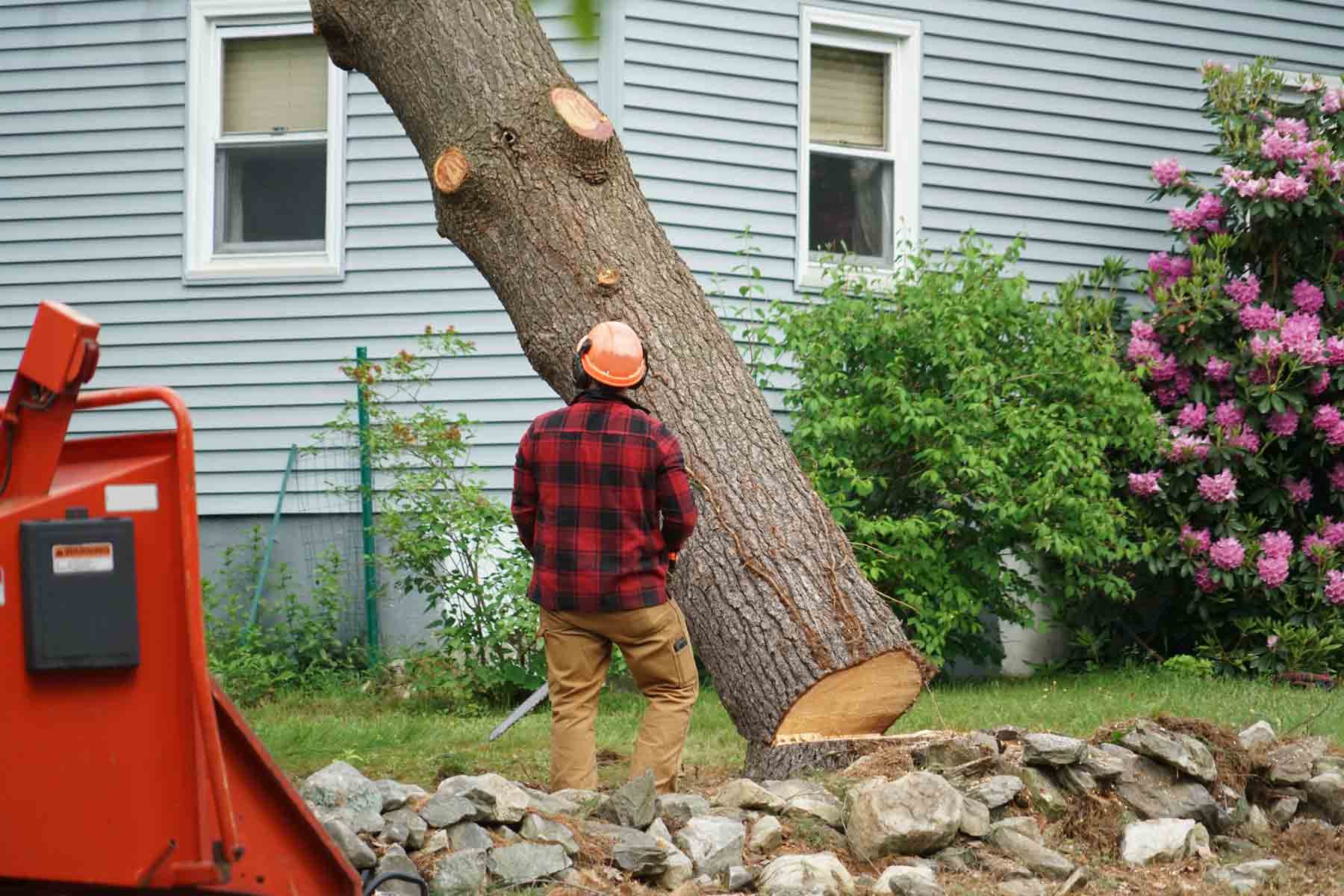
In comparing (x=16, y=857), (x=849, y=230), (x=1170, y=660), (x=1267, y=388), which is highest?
(x=849, y=230)

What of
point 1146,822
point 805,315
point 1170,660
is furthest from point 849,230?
point 1146,822

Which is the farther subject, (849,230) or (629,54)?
(849,230)

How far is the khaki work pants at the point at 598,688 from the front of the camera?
5207mm

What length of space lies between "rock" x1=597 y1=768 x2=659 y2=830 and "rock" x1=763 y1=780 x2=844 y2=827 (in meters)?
0.51

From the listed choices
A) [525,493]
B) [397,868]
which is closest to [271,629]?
[525,493]

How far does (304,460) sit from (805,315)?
340 centimetres

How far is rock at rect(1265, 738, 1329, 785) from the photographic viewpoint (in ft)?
17.5

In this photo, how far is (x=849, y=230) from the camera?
10164 millimetres

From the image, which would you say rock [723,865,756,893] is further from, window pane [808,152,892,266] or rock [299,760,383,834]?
window pane [808,152,892,266]

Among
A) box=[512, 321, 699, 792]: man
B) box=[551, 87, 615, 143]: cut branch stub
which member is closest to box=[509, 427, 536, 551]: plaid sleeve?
box=[512, 321, 699, 792]: man

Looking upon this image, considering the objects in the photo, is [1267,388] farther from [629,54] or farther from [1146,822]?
[1146,822]

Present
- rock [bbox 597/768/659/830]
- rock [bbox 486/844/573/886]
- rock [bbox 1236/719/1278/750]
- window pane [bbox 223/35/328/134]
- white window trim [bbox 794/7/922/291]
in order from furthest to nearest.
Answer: white window trim [bbox 794/7/922/291] < window pane [bbox 223/35/328/134] < rock [bbox 1236/719/1278/750] < rock [bbox 597/768/659/830] < rock [bbox 486/844/573/886]

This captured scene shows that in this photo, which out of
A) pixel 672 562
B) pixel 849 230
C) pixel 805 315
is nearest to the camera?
pixel 672 562

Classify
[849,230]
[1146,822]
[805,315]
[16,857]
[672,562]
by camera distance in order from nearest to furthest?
[16,857]
[1146,822]
[672,562]
[805,315]
[849,230]
